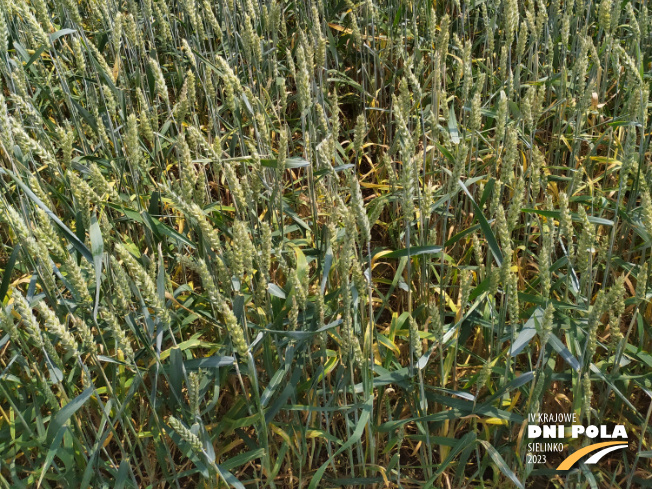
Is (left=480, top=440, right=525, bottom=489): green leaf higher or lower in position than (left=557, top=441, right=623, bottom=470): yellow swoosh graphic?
higher

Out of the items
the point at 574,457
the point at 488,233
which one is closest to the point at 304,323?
the point at 488,233

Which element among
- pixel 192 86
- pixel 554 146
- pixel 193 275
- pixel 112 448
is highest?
pixel 192 86

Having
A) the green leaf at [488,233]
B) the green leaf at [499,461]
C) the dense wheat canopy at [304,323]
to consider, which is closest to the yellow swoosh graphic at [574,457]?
the dense wheat canopy at [304,323]

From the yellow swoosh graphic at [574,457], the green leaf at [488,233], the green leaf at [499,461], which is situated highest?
the green leaf at [488,233]

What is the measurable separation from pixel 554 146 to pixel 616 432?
1.02 m

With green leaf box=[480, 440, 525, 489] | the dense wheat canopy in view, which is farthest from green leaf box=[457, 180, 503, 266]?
green leaf box=[480, 440, 525, 489]

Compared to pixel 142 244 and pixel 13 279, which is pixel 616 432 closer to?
pixel 142 244

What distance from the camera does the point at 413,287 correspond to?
175 cm

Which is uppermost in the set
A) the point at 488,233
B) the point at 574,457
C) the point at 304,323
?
the point at 488,233

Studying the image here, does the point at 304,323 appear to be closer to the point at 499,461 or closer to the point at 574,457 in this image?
the point at 499,461

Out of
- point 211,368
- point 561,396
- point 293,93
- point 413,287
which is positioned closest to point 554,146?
point 413,287

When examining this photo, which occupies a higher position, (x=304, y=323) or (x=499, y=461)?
(x=304, y=323)

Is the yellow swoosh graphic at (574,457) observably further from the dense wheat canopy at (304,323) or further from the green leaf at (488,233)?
the green leaf at (488,233)

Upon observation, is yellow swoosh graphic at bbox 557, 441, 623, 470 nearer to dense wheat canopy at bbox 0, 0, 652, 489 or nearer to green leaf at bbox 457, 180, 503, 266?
dense wheat canopy at bbox 0, 0, 652, 489
